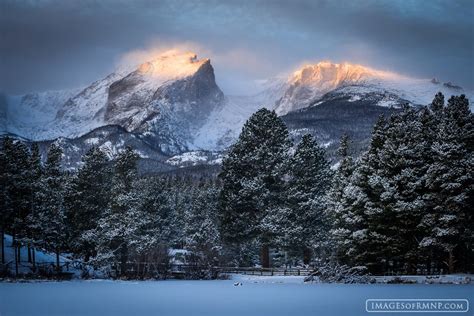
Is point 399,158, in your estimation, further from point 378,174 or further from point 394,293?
point 394,293

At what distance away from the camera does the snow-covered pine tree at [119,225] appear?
59969mm

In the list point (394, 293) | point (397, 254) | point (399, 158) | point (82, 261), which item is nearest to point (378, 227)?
point (397, 254)

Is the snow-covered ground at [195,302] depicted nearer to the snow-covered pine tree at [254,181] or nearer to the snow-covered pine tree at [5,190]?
the snow-covered pine tree at [5,190]

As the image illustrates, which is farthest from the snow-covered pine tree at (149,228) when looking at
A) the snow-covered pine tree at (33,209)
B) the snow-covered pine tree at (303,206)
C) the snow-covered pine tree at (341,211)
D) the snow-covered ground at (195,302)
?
the snow-covered ground at (195,302)

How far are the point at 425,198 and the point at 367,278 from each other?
8.15 meters

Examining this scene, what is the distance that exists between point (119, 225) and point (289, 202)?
1784 cm

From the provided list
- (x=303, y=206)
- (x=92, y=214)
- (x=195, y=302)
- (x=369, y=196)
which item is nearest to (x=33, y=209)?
(x=92, y=214)

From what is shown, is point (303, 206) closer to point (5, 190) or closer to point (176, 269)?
point (176, 269)

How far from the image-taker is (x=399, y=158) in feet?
172

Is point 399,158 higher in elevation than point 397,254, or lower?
higher

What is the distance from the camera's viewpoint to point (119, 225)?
6056 centimetres

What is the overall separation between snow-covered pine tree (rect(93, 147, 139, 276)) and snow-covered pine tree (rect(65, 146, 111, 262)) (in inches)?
70.4

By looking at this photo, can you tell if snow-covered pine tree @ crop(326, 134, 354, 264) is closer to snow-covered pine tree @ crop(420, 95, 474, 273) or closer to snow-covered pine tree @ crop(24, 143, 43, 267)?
snow-covered pine tree @ crop(420, 95, 474, 273)

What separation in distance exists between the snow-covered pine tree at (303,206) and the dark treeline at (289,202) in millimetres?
117
